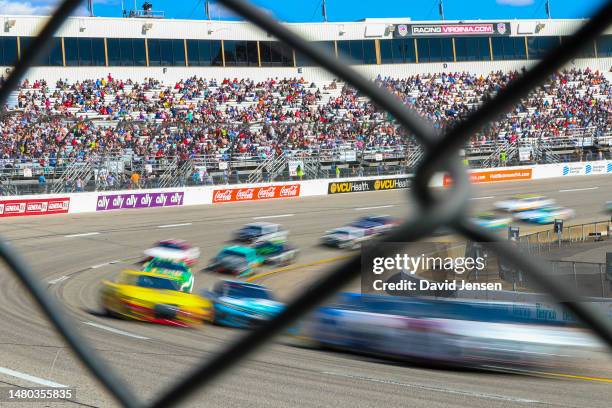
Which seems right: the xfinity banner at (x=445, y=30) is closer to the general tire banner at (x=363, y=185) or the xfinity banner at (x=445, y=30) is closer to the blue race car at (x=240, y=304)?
the general tire banner at (x=363, y=185)

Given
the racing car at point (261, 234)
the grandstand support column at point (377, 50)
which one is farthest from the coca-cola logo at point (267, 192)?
the grandstand support column at point (377, 50)

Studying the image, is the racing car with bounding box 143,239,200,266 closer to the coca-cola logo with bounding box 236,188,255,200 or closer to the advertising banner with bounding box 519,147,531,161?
the coca-cola logo with bounding box 236,188,255,200

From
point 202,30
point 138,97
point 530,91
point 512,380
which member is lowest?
point 512,380

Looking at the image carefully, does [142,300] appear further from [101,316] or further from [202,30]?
[202,30]

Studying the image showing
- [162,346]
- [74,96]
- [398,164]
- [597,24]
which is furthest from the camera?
[74,96]

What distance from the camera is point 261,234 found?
25250mm

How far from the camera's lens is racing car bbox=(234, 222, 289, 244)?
81.5 ft

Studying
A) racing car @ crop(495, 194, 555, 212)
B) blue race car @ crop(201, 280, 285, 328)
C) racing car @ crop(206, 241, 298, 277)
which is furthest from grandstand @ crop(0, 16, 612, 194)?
blue race car @ crop(201, 280, 285, 328)

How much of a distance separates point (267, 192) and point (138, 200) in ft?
22.5

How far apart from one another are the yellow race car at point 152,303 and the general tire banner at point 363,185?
78.3 feet

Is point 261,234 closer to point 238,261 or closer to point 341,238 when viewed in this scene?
point 238,261

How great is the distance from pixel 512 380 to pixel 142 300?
790 cm

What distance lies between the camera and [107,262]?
24.3 metres

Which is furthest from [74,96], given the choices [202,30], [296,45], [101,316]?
[296,45]
